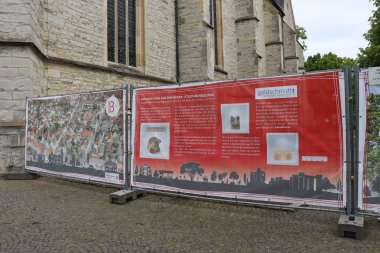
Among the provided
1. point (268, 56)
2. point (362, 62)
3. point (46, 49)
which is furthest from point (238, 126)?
point (362, 62)

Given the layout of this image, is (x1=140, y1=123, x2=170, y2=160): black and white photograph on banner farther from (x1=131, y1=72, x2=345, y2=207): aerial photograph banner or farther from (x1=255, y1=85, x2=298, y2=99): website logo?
(x1=255, y1=85, x2=298, y2=99): website logo

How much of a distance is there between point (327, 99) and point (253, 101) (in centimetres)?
98

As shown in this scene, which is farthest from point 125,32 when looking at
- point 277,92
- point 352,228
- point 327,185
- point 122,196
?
point 352,228

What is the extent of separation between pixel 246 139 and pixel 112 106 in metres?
2.74

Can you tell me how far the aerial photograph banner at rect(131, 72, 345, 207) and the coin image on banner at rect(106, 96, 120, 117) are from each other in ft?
1.43

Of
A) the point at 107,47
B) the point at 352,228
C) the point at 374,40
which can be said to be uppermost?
the point at 374,40

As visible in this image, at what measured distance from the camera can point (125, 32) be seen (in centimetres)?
1342

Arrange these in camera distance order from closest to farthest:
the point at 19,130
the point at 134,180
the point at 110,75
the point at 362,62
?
the point at 134,180 < the point at 19,130 < the point at 110,75 < the point at 362,62

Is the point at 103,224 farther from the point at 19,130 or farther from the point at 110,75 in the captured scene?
the point at 110,75

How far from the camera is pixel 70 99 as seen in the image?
22.7 ft

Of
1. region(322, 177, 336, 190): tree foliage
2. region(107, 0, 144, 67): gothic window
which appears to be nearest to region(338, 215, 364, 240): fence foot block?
region(322, 177, 336, 190): tree foliage

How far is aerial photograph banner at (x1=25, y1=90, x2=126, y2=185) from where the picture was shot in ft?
19.7

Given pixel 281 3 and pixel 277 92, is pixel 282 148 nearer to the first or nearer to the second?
pixel 277 92

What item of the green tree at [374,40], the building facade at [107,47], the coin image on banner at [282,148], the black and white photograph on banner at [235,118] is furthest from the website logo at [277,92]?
the green tree at [374,40]
